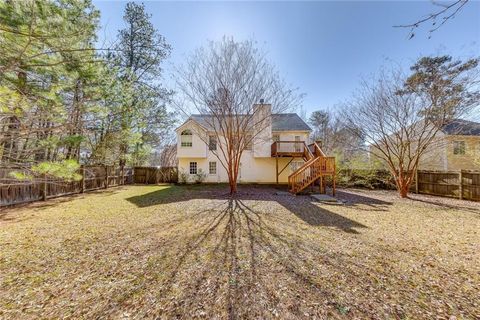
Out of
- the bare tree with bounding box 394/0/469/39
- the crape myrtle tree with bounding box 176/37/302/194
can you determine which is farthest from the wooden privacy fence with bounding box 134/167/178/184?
the bare tree with bounding box 394/0/469/39

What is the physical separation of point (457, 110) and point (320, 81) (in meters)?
6.62

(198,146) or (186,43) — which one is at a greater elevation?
(186,43)

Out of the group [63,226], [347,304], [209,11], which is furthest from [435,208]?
[63,226]

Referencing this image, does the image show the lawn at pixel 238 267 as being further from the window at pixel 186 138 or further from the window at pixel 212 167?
the window at pixel 212 167

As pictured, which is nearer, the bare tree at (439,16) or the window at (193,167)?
the bare tree at (439,16)

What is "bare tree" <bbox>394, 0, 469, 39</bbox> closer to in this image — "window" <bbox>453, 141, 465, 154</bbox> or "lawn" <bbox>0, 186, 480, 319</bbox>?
"lawn" <bbox>0, 186, 480, 319</bbox>

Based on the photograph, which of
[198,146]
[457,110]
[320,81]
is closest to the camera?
[457,110]

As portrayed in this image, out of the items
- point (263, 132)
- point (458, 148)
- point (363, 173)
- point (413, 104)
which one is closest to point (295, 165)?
point (263, 132)

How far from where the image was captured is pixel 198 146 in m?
16.2

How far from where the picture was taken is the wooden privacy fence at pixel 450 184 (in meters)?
9.23

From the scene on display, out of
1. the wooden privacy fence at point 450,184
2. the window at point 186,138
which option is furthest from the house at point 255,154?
the wooden privacy fence at point 450,184

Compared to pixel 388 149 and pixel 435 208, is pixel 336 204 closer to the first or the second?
pixel 435 208

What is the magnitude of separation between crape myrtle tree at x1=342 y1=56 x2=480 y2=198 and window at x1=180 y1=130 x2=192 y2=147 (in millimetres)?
12122

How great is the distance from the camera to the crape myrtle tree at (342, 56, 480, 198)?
8.80 metres
